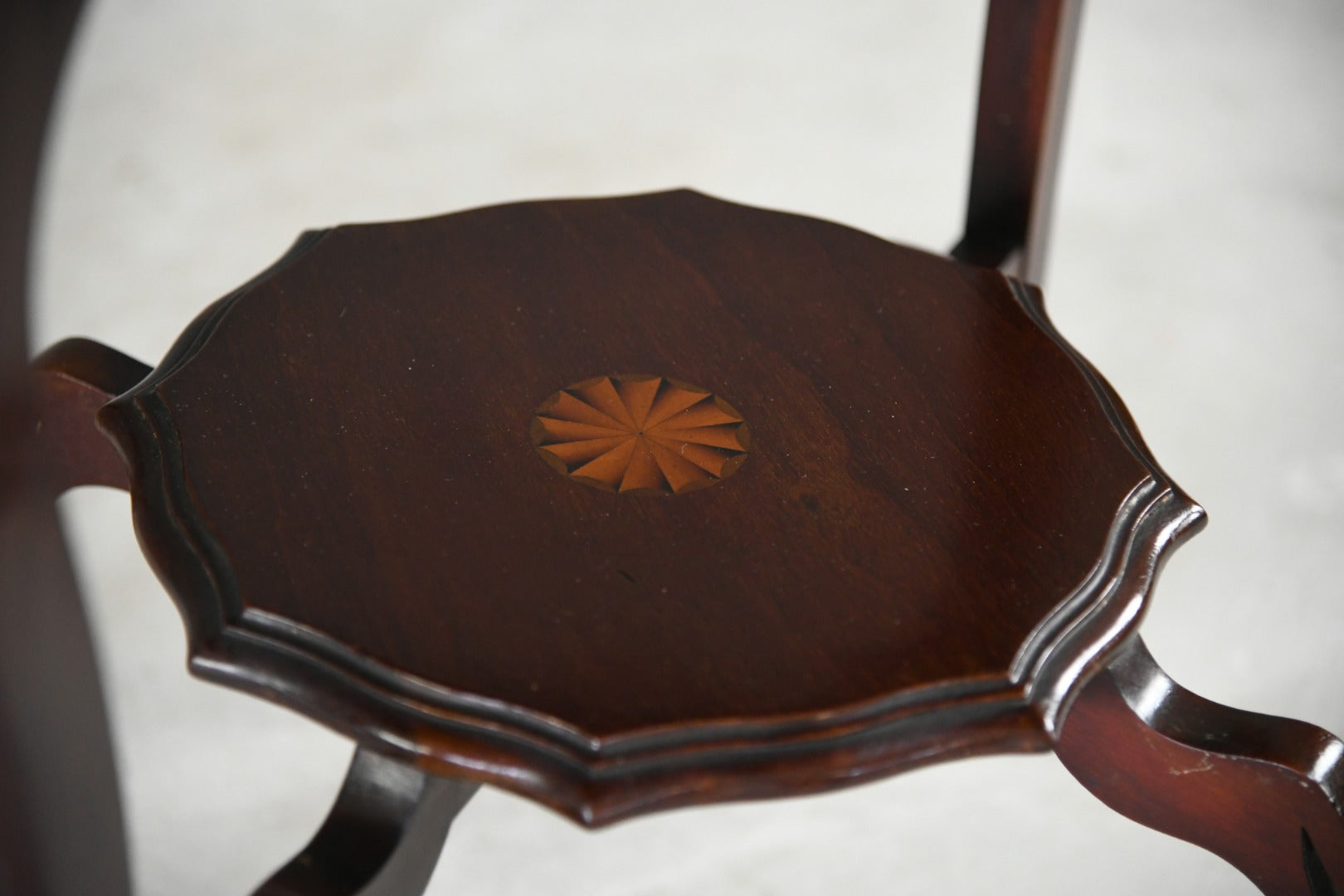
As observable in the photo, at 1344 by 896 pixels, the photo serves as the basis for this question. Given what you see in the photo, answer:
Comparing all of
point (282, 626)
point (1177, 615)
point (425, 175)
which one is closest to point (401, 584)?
point (282, 626)

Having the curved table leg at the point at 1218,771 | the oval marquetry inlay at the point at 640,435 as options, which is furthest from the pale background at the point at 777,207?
the oval marquetry inlay at the point at 640,435

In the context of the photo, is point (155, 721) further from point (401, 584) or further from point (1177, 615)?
point (1177, 615)

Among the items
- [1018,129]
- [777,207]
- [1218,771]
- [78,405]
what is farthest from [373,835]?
[777,207]

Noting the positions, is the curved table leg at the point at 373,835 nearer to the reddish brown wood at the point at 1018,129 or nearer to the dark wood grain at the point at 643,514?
the dark wood grain at the point at 643,514

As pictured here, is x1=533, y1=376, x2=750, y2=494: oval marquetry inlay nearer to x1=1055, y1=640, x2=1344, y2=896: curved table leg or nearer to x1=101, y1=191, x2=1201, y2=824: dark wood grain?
x1=101, y1=191, x2=1201, y2=824: dark wood grain

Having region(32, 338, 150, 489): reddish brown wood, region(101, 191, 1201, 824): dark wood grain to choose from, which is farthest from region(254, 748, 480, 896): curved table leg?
region(32, 338, 150, 489): reddish brown wood
